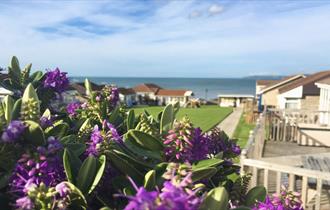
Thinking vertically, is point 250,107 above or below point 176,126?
below

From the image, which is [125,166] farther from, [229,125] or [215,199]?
[229,125]

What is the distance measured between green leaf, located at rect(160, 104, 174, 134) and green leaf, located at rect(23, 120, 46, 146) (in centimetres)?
51

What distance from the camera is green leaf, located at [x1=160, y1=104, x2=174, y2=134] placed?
4.99 feet

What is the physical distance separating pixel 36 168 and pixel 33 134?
0.13 m

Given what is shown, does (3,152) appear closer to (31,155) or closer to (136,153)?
(31,155)

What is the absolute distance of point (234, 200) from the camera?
1.59 meters

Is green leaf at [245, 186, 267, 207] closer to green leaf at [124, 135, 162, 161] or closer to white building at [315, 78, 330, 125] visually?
green leaf at [124, 135, 162, 161]

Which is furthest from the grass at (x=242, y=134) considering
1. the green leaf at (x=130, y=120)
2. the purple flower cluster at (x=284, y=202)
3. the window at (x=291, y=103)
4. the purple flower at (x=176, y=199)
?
the purple flower at (x=176, y=199)

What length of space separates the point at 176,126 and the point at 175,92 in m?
69.2

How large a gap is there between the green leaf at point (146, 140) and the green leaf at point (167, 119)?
131 millimetres

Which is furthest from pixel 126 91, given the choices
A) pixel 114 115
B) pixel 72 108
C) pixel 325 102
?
pixel 114 115

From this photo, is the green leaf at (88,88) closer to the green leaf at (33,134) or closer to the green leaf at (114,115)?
the green leaf at (114,115)

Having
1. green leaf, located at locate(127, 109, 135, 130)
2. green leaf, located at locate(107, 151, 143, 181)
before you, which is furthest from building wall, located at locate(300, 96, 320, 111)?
green leaf, located at locate(107, 151, 143, 181)

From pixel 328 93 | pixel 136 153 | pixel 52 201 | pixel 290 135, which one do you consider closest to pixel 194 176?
pixel 136 153
